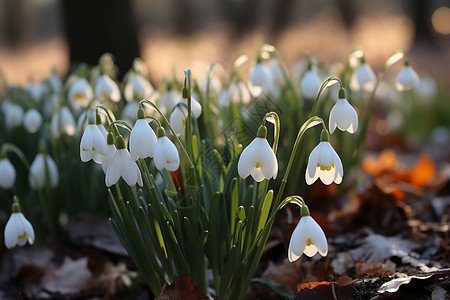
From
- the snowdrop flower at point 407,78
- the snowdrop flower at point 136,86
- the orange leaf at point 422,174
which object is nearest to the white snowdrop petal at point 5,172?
the snowdrop flower at point 136,86

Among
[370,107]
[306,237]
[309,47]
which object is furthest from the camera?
[309,47]

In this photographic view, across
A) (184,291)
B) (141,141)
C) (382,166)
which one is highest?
(141,141)

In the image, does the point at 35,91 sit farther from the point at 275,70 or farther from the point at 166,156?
the point at 166,156

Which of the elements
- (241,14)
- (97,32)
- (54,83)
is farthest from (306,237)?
(241,14)

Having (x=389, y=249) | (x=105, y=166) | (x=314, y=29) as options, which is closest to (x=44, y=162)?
(x=105, y=166)

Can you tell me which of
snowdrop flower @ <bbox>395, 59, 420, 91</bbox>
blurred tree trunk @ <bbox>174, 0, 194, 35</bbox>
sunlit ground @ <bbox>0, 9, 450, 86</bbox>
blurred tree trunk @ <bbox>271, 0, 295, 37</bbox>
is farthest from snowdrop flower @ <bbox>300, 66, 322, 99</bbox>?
blurred tree trunk @ <bbox>174, 0, 194, 35</bbox>

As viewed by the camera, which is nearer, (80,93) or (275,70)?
(80,93)
